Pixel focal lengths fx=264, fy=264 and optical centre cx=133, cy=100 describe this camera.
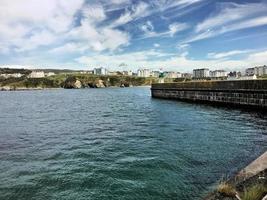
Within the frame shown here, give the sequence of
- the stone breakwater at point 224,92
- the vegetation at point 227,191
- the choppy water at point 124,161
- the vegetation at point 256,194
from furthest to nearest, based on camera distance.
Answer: the stone breakwater at point 224,92 < the choppy water at point 124,161 < the vegetation at point 227,191 < the vegetation at point 256,194

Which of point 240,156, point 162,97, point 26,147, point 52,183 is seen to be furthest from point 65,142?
point 162,97

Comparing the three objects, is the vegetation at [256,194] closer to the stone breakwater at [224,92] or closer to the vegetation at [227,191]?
the vegetation at [227,191]

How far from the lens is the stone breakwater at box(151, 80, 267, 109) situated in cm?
3054

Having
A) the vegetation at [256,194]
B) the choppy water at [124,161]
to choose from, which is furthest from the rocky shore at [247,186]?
the choppy water at [124,161]

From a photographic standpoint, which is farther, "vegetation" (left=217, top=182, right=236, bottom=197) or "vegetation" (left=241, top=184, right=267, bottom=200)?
"vegetation" (left=217, top=182, right=236, bottom=197)

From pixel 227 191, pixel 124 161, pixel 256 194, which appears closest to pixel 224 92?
pixel 124 161

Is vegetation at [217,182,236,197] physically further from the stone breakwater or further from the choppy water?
the stone breakwater

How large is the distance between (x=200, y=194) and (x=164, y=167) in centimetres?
325

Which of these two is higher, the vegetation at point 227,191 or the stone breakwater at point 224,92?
the stone breakwater at point 224,92

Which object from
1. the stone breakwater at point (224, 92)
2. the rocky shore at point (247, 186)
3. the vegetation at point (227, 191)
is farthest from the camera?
the stone breakwater at point (224, 92)

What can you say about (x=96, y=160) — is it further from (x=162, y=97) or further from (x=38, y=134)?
(x=162, y=97)

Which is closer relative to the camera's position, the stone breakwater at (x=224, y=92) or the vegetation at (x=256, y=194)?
the vegetation at (x=256, y=194)

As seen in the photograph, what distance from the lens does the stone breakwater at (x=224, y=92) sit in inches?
1202

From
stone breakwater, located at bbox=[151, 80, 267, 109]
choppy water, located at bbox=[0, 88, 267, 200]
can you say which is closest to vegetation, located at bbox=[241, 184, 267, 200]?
choppy water, located at bbox=[0, 88, 267, 200]
